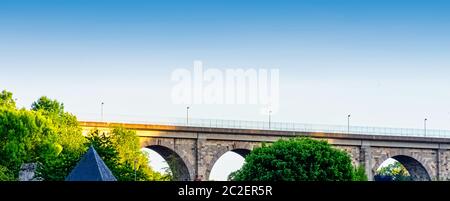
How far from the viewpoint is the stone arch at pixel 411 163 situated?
3625 inches

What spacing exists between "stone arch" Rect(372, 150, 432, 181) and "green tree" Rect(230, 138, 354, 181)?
33909 mm

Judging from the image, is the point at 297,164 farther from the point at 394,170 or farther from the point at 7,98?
the point at 394,170

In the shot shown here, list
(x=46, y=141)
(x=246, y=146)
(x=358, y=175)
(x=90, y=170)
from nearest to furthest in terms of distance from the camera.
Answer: (x=90, y=170)
(x=46, y=141)
(x=358, y=175)
(x=246, y=146)

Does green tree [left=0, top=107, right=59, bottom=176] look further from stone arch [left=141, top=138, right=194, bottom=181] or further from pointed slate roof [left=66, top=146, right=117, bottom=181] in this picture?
pointed slate roof [left=66, top=146, right=117, bottom=181]

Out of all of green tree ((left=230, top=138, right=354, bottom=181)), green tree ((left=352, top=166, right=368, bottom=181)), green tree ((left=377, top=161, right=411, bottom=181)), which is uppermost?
green tree ((left=230, top=138, right=354, bottom=181))

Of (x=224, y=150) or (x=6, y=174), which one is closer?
(x=6, y=174)

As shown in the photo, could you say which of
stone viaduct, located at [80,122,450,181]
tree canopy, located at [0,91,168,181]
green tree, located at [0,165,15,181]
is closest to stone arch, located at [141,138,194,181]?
stone viaduct, located at [80,122,450,181]

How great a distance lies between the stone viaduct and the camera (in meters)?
80.8

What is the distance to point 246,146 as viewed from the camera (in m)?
84.1

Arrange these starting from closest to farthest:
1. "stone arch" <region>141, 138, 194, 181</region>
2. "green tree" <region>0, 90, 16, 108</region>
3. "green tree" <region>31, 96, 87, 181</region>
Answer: "green tree" <region>31, 96, 87, 181</region> < "green tree" <region>0, 90, 16, 108</region> < "stone arch" <region>141, 138, 194, 181</region>

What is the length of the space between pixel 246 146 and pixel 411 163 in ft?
65.6

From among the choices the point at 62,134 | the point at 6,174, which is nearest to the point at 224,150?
the point at 62,134
